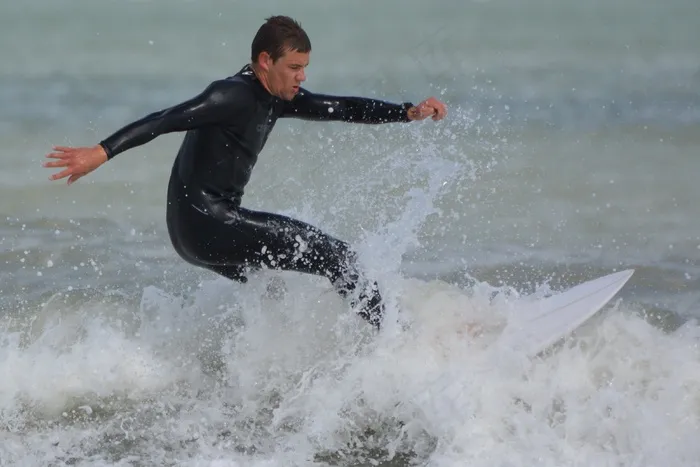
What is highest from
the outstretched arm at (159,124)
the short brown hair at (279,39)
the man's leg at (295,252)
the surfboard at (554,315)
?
the short brown hair at (279,39)

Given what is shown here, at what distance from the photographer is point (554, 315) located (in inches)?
195

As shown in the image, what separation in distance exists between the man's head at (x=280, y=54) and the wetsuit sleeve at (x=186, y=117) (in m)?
0.14

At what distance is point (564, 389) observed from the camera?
14.6ft

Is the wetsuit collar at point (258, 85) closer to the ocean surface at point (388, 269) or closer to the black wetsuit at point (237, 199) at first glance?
the black wetsuit at point (237, 199)

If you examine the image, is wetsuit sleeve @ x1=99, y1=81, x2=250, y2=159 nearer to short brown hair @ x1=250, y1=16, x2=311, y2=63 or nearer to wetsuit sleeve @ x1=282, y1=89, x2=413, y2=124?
short brown hair @ x1=250, y1=16, x2=311, y2=63

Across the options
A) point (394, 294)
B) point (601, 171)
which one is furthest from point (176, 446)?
point (601, 171)

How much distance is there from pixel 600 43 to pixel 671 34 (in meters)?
0.97

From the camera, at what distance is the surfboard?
4738 mm

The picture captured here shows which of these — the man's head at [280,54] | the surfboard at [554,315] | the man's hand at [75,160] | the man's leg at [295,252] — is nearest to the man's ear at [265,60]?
the man's head at [280,54]

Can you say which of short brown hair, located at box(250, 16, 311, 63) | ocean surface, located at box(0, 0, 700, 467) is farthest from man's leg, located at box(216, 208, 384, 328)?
short brown hair, located at box(250, 16, 311, 63)

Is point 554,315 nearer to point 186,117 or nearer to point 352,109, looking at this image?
point 352,109

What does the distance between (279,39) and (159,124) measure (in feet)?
2.02

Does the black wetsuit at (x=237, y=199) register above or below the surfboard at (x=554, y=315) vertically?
above

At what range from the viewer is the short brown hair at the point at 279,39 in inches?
170
